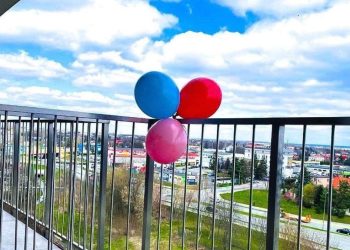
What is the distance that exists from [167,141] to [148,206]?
78cm

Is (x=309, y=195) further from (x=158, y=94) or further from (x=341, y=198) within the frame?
(x=158, y=94)

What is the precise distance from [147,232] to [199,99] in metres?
1.15

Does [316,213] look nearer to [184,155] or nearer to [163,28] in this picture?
[184,155]

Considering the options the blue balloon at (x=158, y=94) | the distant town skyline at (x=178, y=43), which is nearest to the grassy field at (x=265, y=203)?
the blue balloon at (x=158, y=94)

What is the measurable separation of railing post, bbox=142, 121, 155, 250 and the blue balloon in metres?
0.53

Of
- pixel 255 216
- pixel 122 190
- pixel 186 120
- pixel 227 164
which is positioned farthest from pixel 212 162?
pixel 122 190

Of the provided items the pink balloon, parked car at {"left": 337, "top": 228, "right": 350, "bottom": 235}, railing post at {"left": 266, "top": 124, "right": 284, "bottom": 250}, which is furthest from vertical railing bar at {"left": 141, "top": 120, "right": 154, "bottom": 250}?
parked car at {"left": 337, "top": 228, "right": 350, "bottom": 235}

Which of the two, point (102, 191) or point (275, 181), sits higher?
point (275, 181)

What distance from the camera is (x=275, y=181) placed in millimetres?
1990

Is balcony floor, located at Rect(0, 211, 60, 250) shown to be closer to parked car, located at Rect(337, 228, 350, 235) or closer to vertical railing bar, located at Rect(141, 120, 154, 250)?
vertical railing bar, located at Rect(141, 120, 154, 250)

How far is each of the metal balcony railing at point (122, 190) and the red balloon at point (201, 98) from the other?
0.29 feet

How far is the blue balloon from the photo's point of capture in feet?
7.94

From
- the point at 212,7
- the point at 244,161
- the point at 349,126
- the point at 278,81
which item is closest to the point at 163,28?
the point at 212,7

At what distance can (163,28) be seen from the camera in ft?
28.7
